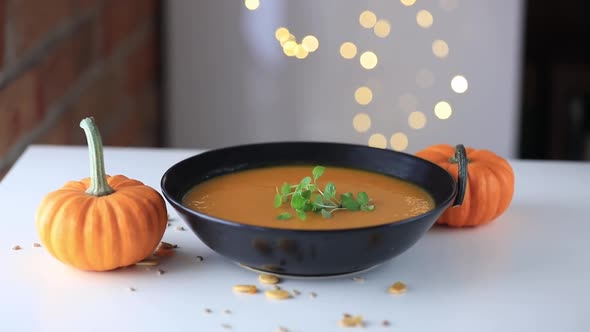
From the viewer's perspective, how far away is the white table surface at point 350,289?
85 centimetres

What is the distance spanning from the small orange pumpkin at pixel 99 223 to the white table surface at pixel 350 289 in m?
0.03

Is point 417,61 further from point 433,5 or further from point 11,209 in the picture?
point 11,209

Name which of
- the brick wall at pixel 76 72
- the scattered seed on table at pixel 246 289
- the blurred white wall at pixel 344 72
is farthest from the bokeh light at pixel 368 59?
the scattered seed on table at pixel 246 289

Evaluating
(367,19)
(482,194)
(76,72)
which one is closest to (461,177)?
(482,194)

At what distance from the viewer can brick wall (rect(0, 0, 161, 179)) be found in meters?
1.64

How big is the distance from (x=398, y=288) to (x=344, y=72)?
59.9 inches

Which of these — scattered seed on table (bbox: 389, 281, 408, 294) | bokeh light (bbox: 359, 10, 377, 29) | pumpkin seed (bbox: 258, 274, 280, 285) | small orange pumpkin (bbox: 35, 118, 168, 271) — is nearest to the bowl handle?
scattered seed on table (bbox: 389, 281, 408, 294)

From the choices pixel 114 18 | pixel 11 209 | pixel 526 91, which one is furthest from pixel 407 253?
pixel 526 91

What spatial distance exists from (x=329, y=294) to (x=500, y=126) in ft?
5.37

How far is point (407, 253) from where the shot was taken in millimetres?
1014

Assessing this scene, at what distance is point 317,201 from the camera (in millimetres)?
949

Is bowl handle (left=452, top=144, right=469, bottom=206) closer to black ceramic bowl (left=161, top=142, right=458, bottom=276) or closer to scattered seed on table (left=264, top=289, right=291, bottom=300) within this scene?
black ceramic bowl (left=161, top=142, right=458, bottom=276)

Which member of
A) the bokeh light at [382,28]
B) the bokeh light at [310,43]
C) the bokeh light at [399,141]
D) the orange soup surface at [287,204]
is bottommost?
the bokeh light at [399,141]

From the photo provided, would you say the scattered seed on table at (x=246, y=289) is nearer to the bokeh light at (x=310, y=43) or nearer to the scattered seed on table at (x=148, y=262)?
the scattered seed on table at (x=148, y=262)
